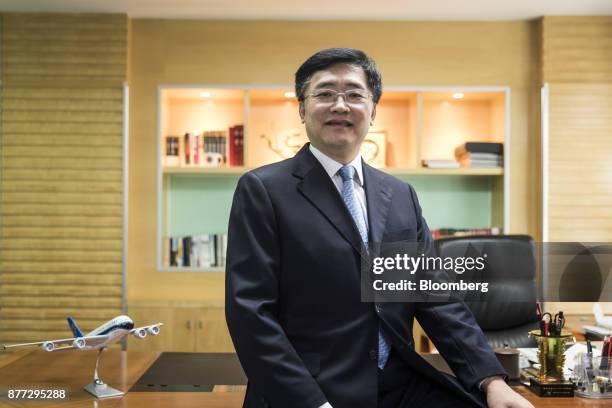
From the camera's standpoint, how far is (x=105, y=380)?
6.59 feet

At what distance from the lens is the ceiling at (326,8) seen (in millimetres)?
4180

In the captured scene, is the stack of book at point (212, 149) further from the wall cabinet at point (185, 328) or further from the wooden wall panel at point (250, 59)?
the wall cabinet at point (185, 328)

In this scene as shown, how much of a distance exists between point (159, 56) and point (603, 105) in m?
3.22

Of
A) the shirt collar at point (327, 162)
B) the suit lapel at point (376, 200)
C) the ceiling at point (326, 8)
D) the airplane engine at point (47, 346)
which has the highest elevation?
the ceiling at point (326, 8)

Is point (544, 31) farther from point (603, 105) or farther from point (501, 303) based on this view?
point (501, 303)

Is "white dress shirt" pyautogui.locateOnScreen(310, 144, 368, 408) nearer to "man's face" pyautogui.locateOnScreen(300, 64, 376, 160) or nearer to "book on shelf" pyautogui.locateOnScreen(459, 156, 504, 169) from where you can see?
"man's face" pyautogui.locateOnScreen(300, 64, 376, 160)

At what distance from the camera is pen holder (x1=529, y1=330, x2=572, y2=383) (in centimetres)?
191

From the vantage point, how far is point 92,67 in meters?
4.39

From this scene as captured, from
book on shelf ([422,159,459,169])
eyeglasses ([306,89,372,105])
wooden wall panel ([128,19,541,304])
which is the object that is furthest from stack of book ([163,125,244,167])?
eyeglasses ([306,89,372,105])

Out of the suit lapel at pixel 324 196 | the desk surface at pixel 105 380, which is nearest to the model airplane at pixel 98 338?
the desk surface at pixel 105 380

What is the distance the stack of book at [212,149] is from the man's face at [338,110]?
2.76 meters

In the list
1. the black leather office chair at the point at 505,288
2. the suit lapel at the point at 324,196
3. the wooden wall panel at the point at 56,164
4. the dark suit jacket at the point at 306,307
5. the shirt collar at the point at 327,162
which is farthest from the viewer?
the wooden wall panel at the point at 56,164

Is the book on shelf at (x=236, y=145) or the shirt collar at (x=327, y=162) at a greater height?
the book on shelf at (x=236, y=145)

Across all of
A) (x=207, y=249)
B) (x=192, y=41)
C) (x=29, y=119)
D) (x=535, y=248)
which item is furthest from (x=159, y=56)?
(x=535, y=248)
